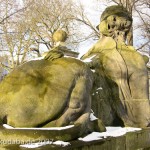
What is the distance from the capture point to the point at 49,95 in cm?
383

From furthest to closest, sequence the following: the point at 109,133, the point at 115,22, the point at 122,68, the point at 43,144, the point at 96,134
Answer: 1. the point at 115,22
2. the point at 122,68
3. the point at 109,133
4. the point at 96,134
5. the point at 43,144

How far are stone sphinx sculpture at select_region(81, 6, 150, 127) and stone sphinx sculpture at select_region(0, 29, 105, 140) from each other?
1.18 meters

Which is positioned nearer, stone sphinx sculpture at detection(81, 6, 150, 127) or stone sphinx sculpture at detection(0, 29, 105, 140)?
stone sphinx sculpture at detection(0, 29, 105, 140)

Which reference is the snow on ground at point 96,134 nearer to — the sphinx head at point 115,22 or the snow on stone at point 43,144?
the snow on stone at point 43,144

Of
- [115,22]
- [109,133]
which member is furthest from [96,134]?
[115,22]

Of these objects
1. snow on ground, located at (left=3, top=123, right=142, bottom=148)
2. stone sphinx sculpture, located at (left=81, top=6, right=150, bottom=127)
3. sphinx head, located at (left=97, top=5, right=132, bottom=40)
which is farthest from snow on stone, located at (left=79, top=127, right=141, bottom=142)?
sphinx head, located at (left=97, top=5, right=132, bottom=40)

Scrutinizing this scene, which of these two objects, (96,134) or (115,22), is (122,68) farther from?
(96,134)

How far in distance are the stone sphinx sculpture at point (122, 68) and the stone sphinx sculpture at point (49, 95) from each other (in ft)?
3.87

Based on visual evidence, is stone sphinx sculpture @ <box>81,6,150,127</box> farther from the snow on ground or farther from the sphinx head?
the snow on ground

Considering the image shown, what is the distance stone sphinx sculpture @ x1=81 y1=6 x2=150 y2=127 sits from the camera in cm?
548

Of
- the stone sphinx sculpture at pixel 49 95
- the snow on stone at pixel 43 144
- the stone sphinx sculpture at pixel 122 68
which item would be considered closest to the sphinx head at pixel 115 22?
the stone sphinx sculpture at pixel 122 68

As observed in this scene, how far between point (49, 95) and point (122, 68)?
2156 millimetres

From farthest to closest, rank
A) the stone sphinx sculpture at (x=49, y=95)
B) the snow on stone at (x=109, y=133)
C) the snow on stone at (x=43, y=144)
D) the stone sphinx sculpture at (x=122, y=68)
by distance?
the stone sphinx sculpture at (x=122, y=68) → the snow on stone at (x=109, y=133) → the stone sphinx sculpture at (x=49, y=95) → the snow on stone at (x=43, y=144)

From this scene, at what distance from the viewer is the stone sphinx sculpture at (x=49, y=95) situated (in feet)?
12.1
